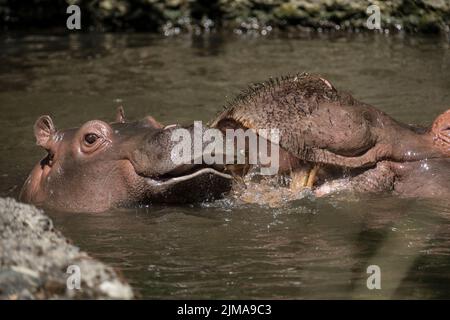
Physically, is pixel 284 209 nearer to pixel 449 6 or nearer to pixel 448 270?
pixel 448 270

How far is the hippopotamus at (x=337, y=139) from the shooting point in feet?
16.1

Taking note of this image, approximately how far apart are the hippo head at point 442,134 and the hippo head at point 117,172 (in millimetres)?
1255

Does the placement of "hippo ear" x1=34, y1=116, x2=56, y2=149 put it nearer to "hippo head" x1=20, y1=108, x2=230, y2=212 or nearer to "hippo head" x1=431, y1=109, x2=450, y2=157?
"hippo head" x1=20, y1=108, x2=230, y2=212

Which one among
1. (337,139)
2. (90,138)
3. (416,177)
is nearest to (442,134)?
(416,177)

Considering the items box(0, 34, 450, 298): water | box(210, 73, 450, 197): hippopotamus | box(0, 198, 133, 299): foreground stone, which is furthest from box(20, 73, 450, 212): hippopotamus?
box(0, 198, 133, 299): foreground stone

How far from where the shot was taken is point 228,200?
229 inches

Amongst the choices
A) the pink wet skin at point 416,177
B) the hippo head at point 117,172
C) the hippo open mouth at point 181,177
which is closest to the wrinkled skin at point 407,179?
the pink wet skin at point 416,177

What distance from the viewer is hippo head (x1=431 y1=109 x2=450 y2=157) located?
5309mm

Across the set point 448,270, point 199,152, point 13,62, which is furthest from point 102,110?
point 448,270

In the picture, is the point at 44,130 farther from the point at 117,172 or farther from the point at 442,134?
the point at 442,134

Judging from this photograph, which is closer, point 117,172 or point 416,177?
point 416,177

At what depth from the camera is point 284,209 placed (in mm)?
5820

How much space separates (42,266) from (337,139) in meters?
1.89

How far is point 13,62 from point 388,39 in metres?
4.67
